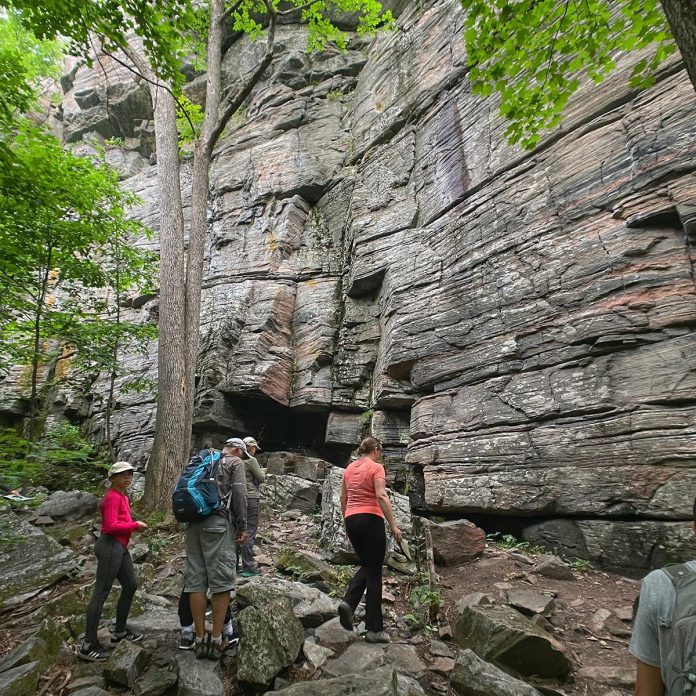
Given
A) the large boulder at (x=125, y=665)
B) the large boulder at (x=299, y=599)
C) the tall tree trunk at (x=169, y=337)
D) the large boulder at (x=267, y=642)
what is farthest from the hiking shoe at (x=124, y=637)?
the tall tree trunk at (x=169, y=337)

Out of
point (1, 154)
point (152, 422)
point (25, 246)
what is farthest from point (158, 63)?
point (152, 422)

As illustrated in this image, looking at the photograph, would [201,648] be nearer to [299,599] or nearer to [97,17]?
[299,599]

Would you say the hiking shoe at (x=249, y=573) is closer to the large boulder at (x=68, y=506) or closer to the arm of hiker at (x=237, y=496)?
the arm of hiker at (x=237, y=496)

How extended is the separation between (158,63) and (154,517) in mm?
7781

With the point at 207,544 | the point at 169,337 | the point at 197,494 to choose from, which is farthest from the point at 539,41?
the point at 169,337

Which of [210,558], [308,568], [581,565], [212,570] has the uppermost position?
[210,558]

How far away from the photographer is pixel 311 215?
54.0 ft

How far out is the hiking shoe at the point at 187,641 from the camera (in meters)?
3.75

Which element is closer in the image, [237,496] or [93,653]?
[93,653]

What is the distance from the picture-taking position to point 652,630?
1.60m

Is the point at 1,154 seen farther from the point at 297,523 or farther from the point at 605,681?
the point at 605,681

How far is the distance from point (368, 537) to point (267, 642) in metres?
1.27

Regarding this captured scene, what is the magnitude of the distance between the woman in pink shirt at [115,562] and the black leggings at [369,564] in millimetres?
2213

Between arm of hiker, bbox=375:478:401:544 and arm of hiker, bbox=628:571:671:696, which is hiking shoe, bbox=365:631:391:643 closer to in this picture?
arm of hiker, bbox=375:478:401:544
